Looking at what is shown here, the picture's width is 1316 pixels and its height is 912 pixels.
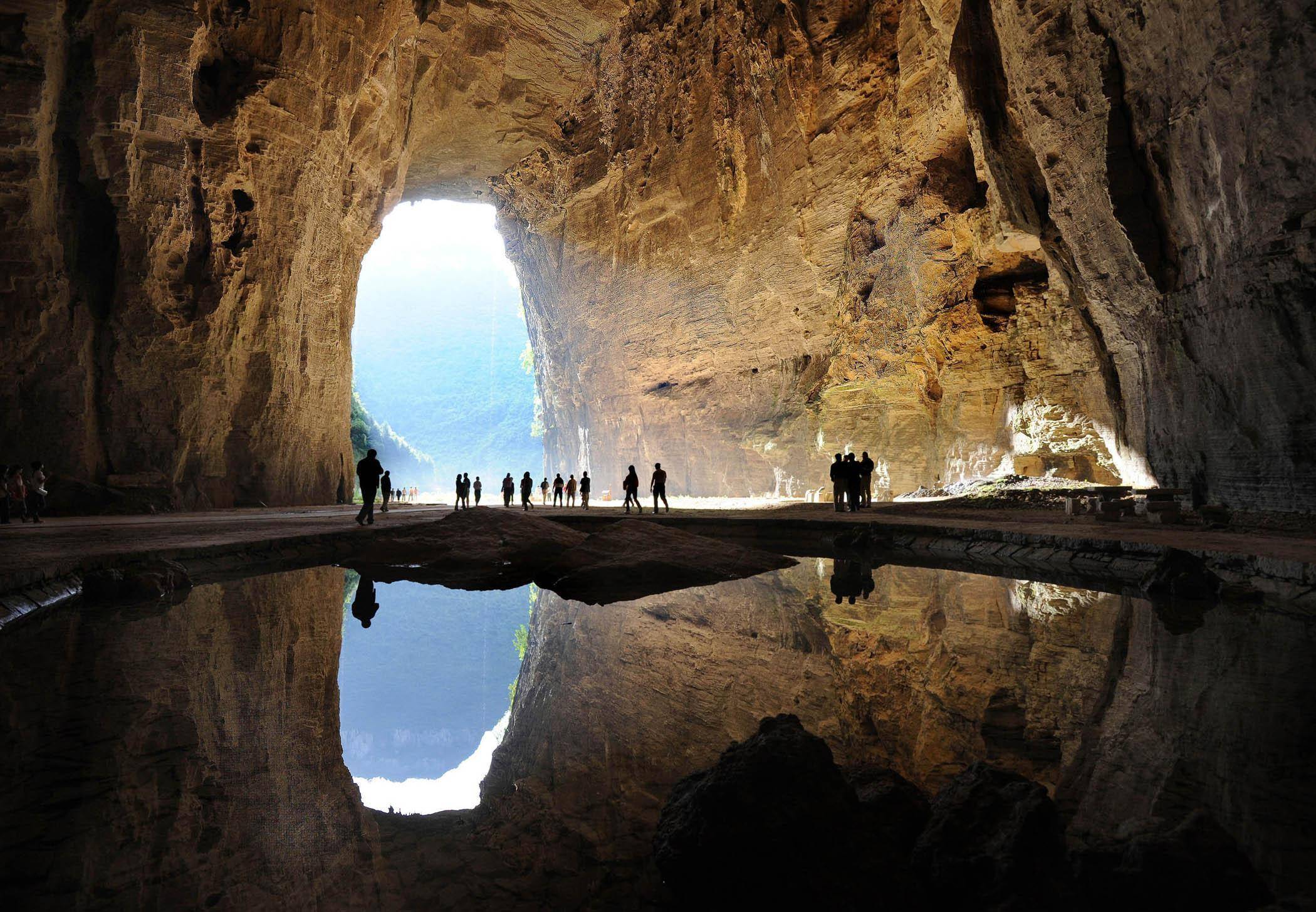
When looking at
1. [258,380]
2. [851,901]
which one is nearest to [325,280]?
[258,380]

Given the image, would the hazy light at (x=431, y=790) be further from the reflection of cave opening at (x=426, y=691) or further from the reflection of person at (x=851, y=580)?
the reflection of person at (x=851, y=580)

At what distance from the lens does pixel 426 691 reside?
4.11 metres

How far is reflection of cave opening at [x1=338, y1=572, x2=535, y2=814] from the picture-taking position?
9.00ft

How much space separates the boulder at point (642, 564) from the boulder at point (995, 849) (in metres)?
4.94

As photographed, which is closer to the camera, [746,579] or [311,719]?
[311,719]

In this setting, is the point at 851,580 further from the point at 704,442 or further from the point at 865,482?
the point at 704,442

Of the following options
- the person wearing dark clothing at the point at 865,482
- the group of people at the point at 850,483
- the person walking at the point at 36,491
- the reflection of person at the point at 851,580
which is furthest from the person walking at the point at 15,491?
the person wearing dark clothing at the point at 865,482

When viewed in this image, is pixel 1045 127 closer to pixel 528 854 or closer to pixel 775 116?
pixel 775 116

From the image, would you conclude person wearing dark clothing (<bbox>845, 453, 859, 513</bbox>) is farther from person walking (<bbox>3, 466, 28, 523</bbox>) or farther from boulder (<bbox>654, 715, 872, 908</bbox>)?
person walking (<bbox>3, 466, 28, 523</bbox>)

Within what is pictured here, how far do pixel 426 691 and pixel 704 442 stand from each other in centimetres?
2504

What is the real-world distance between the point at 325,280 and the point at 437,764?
836 inches

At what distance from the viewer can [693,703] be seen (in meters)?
3.51

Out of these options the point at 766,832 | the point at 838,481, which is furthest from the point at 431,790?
the point at 838,481

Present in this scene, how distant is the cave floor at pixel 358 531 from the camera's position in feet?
22.2
